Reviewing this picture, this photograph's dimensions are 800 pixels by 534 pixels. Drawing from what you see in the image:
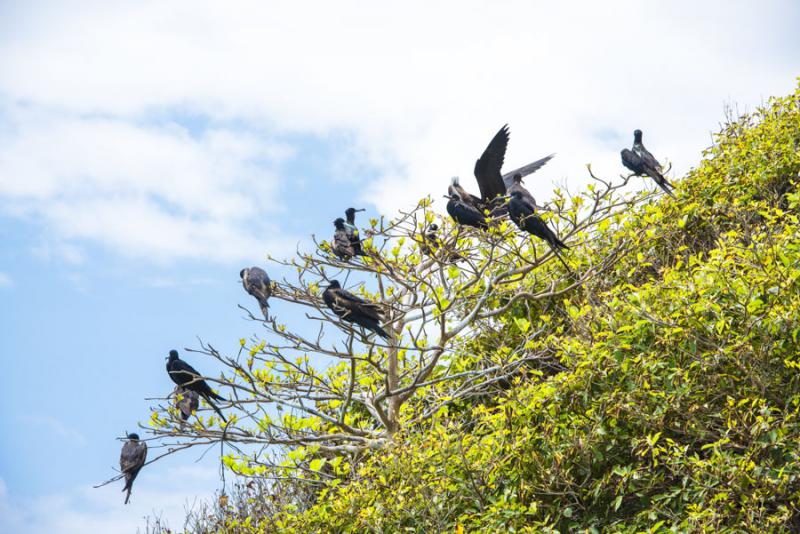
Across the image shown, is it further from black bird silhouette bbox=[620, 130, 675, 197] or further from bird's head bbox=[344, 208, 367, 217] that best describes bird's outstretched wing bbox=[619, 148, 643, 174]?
bird's head bbox=[344, 208, 367, 217]

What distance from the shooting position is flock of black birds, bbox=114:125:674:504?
7.15 metres

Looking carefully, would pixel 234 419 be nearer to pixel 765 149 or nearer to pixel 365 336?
pixel 365 336

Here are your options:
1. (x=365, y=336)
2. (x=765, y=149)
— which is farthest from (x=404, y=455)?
(x=765, y=149)

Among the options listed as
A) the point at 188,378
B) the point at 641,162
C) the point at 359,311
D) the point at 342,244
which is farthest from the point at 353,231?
the point at 641,162

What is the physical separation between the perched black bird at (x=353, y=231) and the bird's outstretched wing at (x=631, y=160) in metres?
3.44

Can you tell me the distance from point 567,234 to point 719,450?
2841mm

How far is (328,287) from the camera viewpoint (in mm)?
7477

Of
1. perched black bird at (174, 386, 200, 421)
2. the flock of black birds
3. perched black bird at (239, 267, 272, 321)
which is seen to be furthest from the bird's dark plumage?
perched black bird at (174, 386, 200, 421)

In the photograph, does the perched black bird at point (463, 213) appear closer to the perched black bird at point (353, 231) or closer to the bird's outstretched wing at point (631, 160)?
the perched black bird at point (353, 231)

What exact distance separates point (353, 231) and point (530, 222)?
1.94 metres

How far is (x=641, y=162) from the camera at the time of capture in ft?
33.7

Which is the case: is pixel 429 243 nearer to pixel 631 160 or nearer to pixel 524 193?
pixel 524 193

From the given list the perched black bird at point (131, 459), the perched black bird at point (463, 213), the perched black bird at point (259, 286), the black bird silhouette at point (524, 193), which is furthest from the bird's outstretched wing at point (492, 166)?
the perched black bird at point (131, 459)

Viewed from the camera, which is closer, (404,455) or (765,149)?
(404,455)
